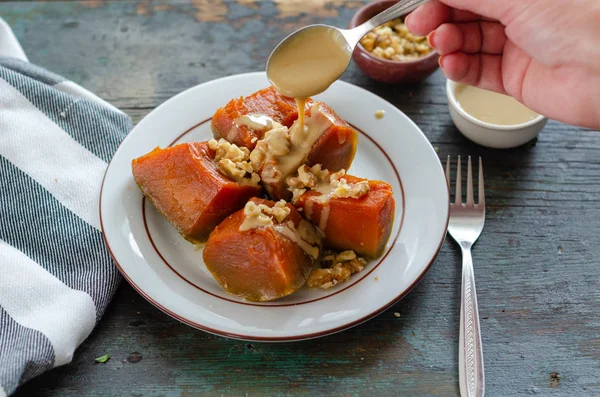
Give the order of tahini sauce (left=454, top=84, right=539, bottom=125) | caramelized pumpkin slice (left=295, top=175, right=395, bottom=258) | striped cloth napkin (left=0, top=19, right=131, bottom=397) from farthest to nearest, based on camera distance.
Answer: tahini sauce (left=454, top=84, right=539, bottom=125) → caramelized pumpkin slice (left=295, top=175, right=395, bottom=258) → striped cloth napkin (left=0, top=19, right=131, bottom=397)

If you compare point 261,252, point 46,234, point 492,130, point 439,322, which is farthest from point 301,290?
point 492,130

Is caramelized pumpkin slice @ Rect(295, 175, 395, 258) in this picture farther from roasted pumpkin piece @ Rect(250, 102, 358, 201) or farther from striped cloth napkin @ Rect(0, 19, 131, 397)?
striped cloth napkin @ Rect(0, 19, 131, 397)

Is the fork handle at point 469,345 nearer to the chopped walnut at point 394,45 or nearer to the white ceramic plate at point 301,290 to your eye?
the white ceramic plate at point 301,290

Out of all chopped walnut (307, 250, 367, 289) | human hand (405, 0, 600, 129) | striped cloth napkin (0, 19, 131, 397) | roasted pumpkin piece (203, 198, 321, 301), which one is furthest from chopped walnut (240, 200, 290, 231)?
human hand (405, 0, 600, 129)

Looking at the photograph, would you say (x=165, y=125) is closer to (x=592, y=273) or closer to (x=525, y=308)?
(x=525, y=308)

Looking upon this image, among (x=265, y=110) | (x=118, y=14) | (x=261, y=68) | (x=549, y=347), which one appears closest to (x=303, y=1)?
(x=261, y=68)

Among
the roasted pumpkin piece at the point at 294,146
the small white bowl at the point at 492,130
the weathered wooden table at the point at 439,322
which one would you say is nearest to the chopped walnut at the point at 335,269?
the weathered wooden table at the point at 439,322
